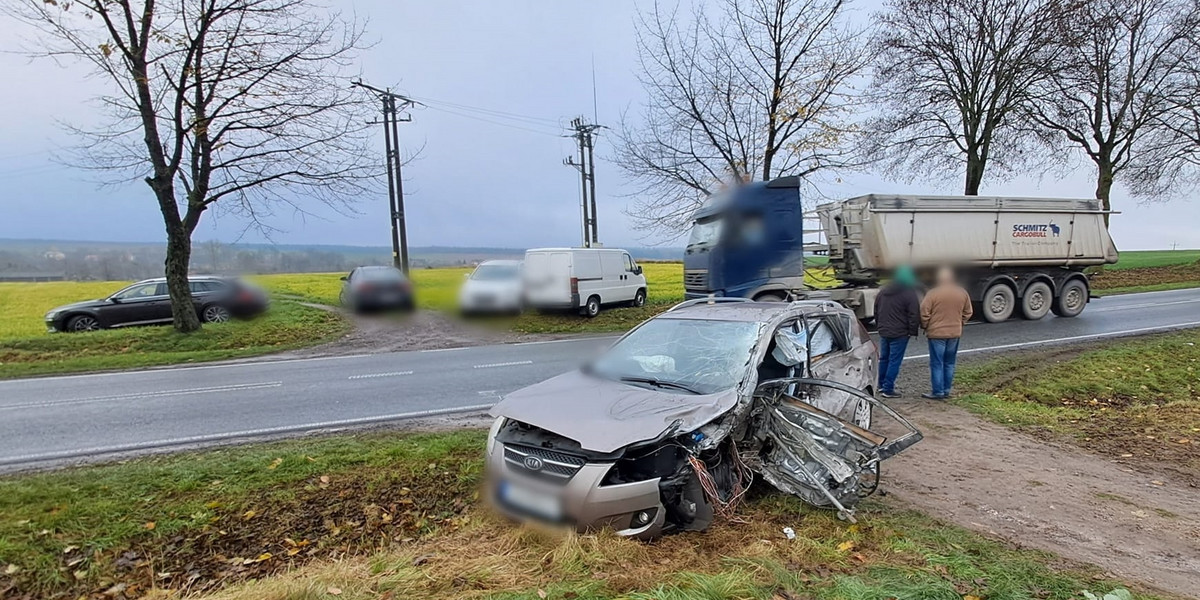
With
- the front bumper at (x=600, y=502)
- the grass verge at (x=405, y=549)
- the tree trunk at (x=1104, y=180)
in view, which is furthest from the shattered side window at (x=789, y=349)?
the tree trunk at (x=1104, y=180)

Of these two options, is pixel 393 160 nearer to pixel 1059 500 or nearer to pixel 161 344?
pixel 161 344

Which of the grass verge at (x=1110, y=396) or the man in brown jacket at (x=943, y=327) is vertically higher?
the man in brown jacket at (x=943, y=327)

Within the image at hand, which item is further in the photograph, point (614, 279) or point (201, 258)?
point (614, 279)

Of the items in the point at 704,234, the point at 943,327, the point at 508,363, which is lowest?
the point at 508,363

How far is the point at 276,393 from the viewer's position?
27.1 feet

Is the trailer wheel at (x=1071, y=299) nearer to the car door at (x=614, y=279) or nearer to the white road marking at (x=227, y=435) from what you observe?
the car door at (x=614, y=279)

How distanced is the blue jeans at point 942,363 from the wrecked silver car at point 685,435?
3227 millimetres

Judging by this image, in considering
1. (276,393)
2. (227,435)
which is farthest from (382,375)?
(227,435)

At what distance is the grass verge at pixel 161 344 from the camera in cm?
1119

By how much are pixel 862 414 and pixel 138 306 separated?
1727 centimetres

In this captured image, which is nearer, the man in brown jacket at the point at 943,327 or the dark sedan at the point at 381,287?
the dark sedan at the point at 381,287

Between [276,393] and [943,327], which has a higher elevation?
[943,327]

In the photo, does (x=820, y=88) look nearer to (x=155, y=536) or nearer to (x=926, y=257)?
(x=926, y=257)

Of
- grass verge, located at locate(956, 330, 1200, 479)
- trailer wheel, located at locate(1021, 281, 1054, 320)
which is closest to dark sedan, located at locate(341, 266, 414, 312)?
grass verge, located at locate(956, 330, 1200, 479)
